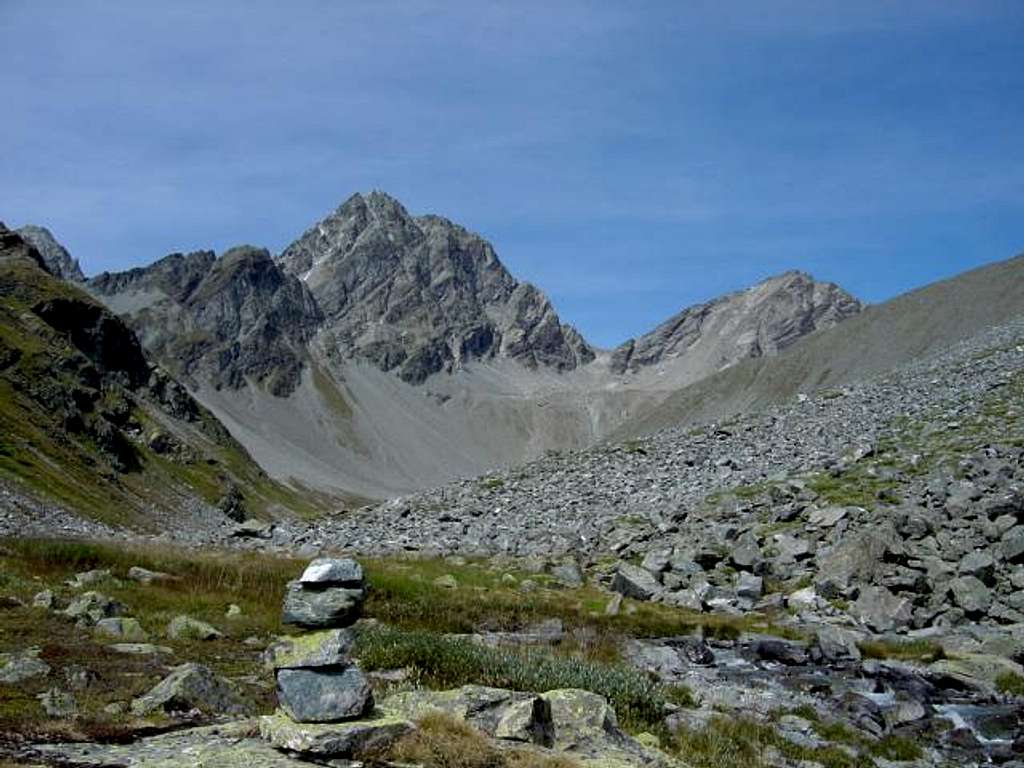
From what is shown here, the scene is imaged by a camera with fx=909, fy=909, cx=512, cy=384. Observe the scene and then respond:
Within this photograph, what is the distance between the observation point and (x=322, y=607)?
829 inches

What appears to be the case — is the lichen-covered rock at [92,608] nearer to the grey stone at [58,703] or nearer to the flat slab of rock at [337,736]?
the grey stone at [58,703]

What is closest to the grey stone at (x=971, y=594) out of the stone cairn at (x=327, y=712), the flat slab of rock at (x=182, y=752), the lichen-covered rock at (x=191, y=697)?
the stone cairn at (x=327, y=712)

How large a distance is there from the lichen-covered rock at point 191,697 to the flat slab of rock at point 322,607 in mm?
4949

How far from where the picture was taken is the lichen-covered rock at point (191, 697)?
14.9m

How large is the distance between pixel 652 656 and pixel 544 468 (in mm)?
35567

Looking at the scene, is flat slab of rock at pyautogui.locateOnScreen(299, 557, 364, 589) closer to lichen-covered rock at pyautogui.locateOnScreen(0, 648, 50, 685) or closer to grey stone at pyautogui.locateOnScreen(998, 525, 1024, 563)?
lichen-covered rock at pyautogui.locateOnScreen(0, 648, 50, 685)

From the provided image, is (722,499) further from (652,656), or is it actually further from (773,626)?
(652,656)

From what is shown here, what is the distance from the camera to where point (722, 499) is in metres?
43.4

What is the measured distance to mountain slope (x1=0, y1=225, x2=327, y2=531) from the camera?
112750 millimetres

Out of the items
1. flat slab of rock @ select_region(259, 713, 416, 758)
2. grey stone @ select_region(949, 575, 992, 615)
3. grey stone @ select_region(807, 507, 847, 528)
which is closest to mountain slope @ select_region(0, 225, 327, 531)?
grey stone @ select_region(807, 507, 847, 528)

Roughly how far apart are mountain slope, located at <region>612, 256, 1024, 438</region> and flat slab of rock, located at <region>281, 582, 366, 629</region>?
11284 cm

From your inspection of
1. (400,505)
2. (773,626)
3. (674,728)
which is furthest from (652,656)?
(400,505)

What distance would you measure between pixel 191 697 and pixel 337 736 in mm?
4471

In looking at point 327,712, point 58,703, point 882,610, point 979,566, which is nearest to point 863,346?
point 979,566
